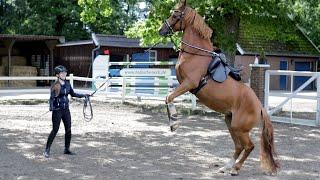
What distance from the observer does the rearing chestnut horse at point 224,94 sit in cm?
789

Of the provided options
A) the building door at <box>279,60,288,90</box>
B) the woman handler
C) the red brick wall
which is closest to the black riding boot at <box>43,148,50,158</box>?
the woman handler

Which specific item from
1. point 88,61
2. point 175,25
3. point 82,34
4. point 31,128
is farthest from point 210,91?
point 82,34

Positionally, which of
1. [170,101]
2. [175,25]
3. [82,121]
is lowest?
[82,121]

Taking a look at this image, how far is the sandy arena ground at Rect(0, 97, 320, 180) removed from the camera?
26.3 feet

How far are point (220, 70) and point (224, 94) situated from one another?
0.38 m

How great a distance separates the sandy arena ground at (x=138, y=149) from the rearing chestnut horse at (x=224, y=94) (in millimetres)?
384

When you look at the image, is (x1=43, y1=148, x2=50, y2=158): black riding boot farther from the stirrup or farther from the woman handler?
the stirrup

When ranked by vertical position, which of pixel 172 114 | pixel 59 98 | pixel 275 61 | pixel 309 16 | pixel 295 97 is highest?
pixel 309 16

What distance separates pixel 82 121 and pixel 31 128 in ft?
7.00

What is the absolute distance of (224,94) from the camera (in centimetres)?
792

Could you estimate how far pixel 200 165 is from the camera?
875cm

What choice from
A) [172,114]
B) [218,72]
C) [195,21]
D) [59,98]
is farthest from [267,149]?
[59,98]

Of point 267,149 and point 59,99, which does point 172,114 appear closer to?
point 267,149

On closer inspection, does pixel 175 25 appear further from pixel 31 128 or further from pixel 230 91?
pixel 31 128
